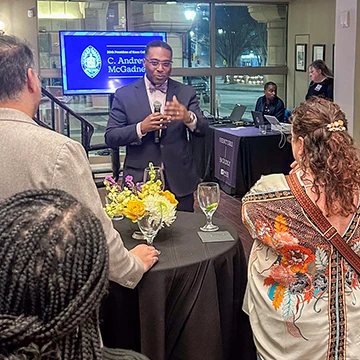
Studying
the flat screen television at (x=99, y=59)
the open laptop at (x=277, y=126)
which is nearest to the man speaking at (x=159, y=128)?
the open laptop at (x=277, y=126)

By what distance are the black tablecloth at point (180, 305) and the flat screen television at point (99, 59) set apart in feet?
17.8

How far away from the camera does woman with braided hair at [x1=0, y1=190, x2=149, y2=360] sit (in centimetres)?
78

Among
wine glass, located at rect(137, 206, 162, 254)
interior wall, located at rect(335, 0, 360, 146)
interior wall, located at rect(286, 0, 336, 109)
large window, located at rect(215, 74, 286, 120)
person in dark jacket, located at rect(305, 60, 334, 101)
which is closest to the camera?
wine glass, located at rect(137, 206, 162, 254)

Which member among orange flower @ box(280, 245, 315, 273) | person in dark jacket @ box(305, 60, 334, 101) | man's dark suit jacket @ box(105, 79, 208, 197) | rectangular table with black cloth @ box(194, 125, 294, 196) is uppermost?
person in dark jacket @ box(305, 60, 334, 101)

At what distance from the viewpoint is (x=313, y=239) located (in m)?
1.76

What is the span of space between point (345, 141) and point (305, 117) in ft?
0.48

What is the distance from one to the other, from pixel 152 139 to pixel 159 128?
0.12m

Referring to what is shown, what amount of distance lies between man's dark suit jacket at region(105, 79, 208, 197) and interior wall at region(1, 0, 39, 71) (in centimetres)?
525

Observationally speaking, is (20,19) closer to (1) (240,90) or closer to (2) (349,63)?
(1) (240,90)

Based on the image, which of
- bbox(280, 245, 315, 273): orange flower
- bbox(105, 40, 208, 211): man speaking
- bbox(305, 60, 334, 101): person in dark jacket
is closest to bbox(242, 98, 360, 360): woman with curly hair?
bbox(280, 245, 315, 273): orange flower

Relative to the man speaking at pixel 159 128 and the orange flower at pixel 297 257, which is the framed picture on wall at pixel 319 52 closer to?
the man speaking at pixel 159 128

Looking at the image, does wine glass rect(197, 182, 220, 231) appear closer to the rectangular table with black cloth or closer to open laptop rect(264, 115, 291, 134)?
the rectangular table with black cloth

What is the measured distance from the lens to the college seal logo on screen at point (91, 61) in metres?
7.23

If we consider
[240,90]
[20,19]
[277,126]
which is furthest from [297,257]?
[240,90]
